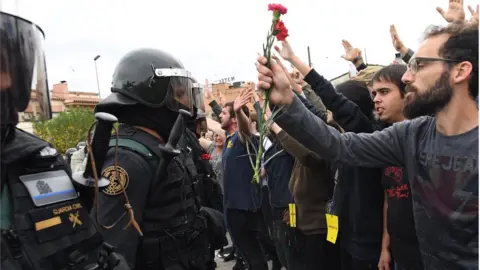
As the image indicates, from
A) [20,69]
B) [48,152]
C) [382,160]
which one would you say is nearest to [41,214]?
[48,152]

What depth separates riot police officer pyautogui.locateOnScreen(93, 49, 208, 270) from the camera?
2.13m

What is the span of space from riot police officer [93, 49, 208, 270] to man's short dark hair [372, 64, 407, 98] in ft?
4.15

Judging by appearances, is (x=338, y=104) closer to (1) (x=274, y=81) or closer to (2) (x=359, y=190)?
(2) (x=359, y=190)

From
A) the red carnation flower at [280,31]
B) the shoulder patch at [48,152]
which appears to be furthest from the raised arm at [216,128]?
the shoulder patch at [48,152]

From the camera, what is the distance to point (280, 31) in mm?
1821

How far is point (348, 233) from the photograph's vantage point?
3.05 meters

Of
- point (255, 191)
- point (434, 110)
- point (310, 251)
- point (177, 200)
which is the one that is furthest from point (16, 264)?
point (255, 191)

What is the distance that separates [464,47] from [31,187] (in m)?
1.81

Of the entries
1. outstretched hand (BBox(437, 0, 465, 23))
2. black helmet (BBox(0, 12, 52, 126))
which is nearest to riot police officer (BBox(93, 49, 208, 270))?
black helmet (BBox(0, 12, 52, 126))

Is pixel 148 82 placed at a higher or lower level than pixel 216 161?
higher

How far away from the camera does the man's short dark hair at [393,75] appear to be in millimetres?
2848

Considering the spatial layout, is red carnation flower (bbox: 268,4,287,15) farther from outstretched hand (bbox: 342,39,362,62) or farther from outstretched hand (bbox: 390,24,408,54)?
outstretched hand (bbox: 342,39,362,62)

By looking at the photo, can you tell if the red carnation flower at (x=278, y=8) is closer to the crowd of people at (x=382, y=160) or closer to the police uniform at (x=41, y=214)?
the crowd of people at (x=382, y=160)

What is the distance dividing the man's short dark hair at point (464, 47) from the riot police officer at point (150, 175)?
1.36m
